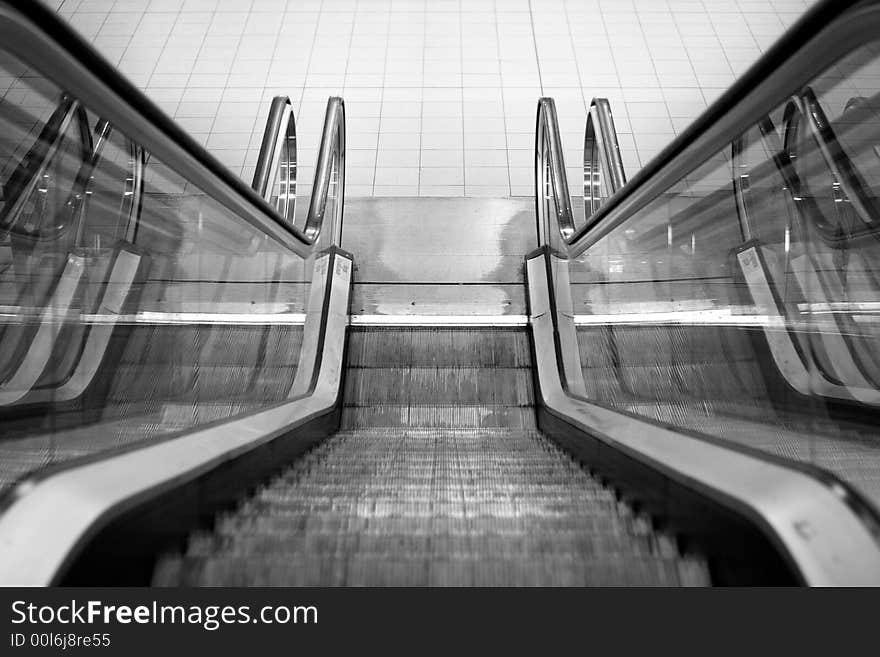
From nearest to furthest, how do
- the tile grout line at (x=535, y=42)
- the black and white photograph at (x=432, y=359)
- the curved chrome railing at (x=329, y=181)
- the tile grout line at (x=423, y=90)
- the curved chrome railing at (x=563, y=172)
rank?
1. the black and white photograph at (x=432, y=359)
2. the curved chrome railing at (x=329, y=181)
3. the curved chrome railing at (x=563, y=172)
4. the tile grout line at (x=423, y=90)
5. the tile grout line at (x=535, y=42)

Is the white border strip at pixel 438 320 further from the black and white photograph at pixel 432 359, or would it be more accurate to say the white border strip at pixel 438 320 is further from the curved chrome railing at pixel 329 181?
the curved chrome railing at pixel 329 181

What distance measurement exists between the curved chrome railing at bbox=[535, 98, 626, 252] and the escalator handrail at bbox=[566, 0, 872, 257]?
3.88 feet

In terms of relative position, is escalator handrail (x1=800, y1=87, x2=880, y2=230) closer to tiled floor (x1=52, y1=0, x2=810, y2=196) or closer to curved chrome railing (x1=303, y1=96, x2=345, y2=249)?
curved chrome railing (x1=303, y1=96, x2=345, y2=249)

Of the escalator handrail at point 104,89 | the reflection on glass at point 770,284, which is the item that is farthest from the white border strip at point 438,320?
the escalator handrail at point 104,89

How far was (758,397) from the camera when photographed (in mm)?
2414

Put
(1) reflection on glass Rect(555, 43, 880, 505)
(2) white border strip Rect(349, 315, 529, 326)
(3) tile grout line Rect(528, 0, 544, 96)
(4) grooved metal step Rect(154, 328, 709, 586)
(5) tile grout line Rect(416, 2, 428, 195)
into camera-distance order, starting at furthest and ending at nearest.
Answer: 1. (3) tile grout line Rect(528, 0, 544, 96)
2. (5) tile grout line Rect(416, 2, 428, 195)
3. (2) white border strip Rect(349, 315, 529, 326)
4. (1) reflection on glass Rect(555, 43, 880, 505)
5. (4) grooved metal step Rect(154, 328, 709, 586)

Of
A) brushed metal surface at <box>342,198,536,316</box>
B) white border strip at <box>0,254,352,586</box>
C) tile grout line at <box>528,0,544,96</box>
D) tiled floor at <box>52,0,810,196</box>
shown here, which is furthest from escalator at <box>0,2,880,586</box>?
tile grout line at <box>528,0,544,96</box>

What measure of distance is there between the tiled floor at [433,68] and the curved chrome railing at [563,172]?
1908 millimetres

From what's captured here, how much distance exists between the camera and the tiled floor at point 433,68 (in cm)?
810

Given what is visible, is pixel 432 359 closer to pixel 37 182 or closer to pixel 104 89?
pixel 37 182

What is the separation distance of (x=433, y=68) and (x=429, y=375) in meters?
6.14

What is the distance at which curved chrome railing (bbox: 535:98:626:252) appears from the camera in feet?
13.5
